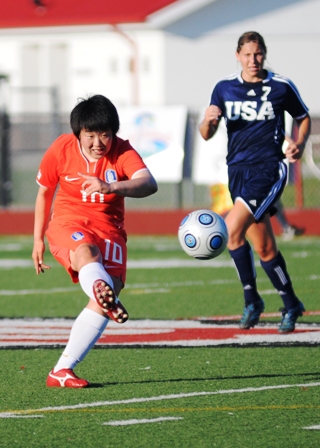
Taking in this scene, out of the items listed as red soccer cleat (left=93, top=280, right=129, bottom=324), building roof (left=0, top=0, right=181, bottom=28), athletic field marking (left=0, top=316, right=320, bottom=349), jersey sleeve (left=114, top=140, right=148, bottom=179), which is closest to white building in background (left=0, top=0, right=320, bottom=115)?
building roof (left=0, top=0, right=181, bottom=28)

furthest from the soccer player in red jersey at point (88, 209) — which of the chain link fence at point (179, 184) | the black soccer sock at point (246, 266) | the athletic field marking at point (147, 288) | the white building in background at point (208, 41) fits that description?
the white building in background at point (208, 41)

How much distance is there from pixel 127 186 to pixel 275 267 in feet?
8.77

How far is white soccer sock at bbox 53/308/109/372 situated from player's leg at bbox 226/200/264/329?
224 centimetres

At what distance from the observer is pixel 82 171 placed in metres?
6.09

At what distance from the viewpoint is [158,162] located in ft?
59.8

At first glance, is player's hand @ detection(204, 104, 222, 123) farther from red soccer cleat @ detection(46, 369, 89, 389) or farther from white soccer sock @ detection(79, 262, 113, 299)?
red soccer cleat @ detection(46, 369, 89, 389)

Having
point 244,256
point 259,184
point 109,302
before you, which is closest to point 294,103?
point 259,184

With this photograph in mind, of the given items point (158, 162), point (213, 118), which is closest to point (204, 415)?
point (213, 118)

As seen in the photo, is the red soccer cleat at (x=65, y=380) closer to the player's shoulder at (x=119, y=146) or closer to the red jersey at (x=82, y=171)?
the red jersey at (x=82, y=171)

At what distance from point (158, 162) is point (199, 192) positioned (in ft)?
5.86

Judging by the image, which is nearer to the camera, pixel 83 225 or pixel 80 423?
pixel 80 423

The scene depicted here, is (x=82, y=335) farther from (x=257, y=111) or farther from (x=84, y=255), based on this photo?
(x=257, y=111)

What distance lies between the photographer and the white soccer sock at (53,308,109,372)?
580cm

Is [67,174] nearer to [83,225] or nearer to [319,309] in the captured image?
[83,225]
